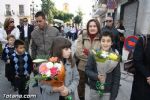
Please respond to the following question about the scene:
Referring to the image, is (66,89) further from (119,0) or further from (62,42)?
(119,0)

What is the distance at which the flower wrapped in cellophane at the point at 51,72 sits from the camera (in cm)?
321

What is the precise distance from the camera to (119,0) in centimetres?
2031

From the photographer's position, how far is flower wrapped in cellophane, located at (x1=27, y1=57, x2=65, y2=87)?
3.21 meters

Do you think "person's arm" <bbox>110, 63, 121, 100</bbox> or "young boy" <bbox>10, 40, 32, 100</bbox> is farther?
"young boy" <bbox>10, 40, 32, 100</bbox>

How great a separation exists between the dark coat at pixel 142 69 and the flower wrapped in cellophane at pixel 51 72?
1137 mm

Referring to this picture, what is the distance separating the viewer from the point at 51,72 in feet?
10.5

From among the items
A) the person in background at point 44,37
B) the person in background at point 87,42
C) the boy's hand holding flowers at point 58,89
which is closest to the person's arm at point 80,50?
the person in background at point 87,42

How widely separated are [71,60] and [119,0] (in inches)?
676

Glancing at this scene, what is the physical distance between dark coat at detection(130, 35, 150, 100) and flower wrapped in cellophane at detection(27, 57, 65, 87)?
1.14 metres

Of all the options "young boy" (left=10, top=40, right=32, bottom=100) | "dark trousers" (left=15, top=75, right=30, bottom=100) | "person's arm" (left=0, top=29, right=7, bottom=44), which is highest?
"person's arm" (left=0, top=29, right=7, bottom=44)

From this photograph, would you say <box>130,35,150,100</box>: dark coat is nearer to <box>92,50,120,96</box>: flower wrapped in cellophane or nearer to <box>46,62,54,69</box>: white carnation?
<box>92,50,120,96</box>: flower wrapped in cellophane

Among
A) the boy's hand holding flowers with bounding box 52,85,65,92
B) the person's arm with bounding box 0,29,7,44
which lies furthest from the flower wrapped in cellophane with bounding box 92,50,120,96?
the person's arm with bounding box 0,29,7,44

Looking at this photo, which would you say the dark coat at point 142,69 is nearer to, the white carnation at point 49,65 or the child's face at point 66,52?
the child's face at point 66,52

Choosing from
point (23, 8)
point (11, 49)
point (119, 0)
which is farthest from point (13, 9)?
point (11, 49)
